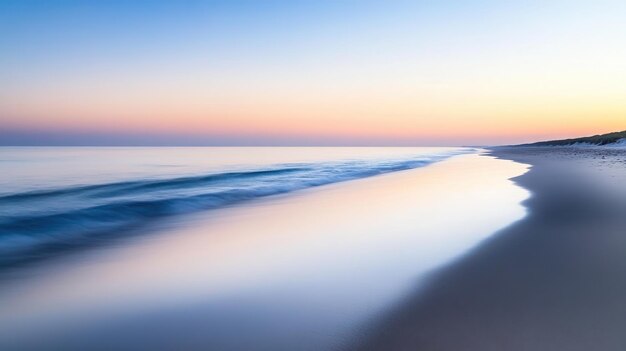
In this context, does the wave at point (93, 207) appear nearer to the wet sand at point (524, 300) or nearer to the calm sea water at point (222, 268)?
the calm sea water at point (222, 268)

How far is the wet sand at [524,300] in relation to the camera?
9.61ft

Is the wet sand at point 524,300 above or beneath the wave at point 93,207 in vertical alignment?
above

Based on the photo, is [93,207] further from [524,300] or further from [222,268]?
[524,300]

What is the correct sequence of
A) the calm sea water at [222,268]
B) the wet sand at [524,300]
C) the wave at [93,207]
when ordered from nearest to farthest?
1. the wet sand at [524,300]
2. the calm sea water at [222,268]
3. the wave at [93,207]

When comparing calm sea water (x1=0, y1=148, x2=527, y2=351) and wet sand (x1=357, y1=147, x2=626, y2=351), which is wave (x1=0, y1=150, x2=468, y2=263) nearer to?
calm sea water (x1=0, y1=148, x2=527, y2=351)

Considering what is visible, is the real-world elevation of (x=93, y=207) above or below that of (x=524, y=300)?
below

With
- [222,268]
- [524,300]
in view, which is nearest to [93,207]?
[222,268]

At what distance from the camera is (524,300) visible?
144 inches

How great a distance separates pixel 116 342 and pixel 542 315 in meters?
3.55

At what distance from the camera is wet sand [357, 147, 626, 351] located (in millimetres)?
2930

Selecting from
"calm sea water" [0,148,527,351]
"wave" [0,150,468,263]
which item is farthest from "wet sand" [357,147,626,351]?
"wave" [0,150,468,263]

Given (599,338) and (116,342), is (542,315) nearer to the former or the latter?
(599,338)

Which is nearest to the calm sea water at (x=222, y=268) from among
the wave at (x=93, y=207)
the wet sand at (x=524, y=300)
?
the wave at (x=93, y=207)

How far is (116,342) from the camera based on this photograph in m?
3.25
